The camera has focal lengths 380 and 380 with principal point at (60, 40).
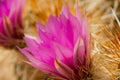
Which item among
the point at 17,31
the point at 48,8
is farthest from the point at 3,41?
the point at 48,8

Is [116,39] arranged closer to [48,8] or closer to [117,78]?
[117,78]

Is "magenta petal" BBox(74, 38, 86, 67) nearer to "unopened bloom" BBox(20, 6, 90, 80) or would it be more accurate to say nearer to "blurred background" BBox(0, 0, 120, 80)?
"unopened bloom" BBox(20, 6, 90, 80)

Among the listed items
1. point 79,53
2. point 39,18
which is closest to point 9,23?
point 39,18

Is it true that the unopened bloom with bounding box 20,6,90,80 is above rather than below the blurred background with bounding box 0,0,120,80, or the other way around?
above

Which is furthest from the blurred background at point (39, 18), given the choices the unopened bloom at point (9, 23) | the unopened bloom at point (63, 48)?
the unopened bloom at point (63, 48)

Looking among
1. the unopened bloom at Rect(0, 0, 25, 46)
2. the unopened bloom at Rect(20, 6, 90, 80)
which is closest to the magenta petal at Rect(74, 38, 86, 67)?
the unopened bloom at Rect(20, 6, 90, 80)
